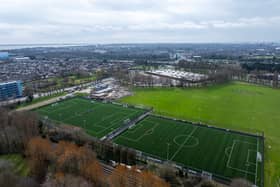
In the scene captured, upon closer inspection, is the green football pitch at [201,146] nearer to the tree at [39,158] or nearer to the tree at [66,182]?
the tree at [39,158]

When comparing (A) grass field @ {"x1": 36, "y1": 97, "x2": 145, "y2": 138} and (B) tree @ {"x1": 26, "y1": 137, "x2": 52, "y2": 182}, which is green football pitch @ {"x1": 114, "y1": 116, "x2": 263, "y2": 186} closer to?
(A) grass field @ {"x1": 36, "y1": 97, "x2": 145, "y2": 138}

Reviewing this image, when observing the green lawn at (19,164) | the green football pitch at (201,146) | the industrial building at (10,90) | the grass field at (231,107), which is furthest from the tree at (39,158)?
the industrial building at (10,90)

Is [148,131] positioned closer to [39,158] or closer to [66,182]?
[39,158]

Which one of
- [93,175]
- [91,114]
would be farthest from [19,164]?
[91,114]

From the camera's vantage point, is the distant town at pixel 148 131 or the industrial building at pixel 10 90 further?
the industrial building at pixel 10 90

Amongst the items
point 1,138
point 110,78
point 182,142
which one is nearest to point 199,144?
point 182,142

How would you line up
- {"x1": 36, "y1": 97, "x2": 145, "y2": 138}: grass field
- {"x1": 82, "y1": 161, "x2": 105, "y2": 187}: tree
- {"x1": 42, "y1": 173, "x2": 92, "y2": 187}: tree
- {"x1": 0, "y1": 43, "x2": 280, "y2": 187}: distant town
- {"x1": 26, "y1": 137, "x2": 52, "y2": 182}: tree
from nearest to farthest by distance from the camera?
{"x1": 42, "y1": 173, "x2": 92, "y2": 187}: tree
{"x1": 82, "y1": 161, "x2": 105, "y2": 187}: tree
{"x1": 26, "y1": 137, "x2": 52, "y2": 182}: tree
{"x1": 0, "y1": 43, "x2": 280, "y2": 187}: distant town
{"x1": 36, "y1": 97, "x2": 145, "y2": 138}: grass field

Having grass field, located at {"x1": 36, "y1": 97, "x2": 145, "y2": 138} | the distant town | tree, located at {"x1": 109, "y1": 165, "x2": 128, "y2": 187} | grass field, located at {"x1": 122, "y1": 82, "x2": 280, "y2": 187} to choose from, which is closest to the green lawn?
the distant town
